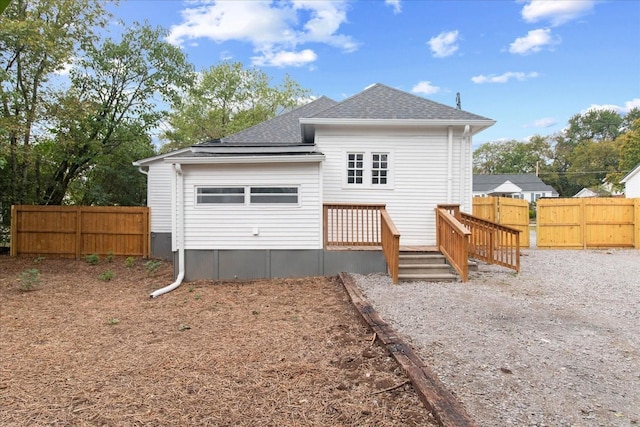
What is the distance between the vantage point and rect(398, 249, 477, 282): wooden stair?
7.16m

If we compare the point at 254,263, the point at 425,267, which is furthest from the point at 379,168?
the point at 254,263

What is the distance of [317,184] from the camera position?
8.07 meters

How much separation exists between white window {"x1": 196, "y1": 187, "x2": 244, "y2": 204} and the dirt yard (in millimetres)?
2171

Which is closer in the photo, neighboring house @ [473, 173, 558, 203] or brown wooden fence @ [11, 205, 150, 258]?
brown wooden fence @ [11, 205, 150, 258]

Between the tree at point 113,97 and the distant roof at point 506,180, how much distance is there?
35.0m

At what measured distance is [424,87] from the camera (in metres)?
23.6

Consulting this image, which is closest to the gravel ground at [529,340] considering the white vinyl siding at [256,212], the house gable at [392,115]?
the white vinyl siding at [256,212]

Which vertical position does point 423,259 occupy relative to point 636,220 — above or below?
below

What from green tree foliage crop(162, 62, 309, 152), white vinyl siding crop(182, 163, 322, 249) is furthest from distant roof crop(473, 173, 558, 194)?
white vinyl siding crop(182, 163, 322, 249)

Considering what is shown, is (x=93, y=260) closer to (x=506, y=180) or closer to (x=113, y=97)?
(x=113, y=97)

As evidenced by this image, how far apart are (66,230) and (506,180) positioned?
137 feet

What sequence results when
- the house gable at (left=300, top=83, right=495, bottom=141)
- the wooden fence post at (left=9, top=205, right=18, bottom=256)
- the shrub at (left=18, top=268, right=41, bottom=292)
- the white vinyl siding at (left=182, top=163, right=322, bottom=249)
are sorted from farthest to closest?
1. the wooden fence post at (left=9, top=205, right=18, bottom=256)
2. the house gable at (left=300, top=83, right=495, bottom=141)
3. the white vinyl siding at (left=182, top=163, right=322, bottom=249)
4. the shrub at (left=18, top=268, right=41, bottom=292)

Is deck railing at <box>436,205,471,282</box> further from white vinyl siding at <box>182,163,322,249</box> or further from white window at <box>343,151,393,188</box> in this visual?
white vinyl siding at <box>182,163,322,249</box>

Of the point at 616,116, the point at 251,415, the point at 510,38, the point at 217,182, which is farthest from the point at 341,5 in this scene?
the point at 616,116
